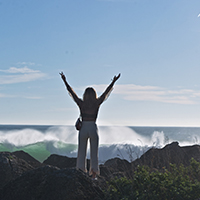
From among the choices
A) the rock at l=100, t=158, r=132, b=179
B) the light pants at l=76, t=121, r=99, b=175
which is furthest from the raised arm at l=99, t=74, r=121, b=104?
the rock at l=100, t=158, r=132, b=179

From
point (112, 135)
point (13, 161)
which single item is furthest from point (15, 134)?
point (13, 161)

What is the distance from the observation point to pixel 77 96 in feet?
22.9

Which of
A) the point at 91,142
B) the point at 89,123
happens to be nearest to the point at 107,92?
the point at 89,123

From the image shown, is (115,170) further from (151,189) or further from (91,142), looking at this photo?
(151,189)

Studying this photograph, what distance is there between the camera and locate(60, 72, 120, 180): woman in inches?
263

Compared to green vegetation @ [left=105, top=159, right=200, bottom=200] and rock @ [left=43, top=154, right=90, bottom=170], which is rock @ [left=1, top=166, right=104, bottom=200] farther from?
rock @ [left=43, top=154, right=90, bottom=170]

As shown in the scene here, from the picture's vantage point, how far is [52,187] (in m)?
4.72

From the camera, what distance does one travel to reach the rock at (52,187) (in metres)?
4.64

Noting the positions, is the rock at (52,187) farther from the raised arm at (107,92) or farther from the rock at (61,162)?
the rock at (61,162)

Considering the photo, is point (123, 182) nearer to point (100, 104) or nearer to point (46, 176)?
point (46, 176)

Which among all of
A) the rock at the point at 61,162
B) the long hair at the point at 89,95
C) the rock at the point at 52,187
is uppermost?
the long hair at the point at 89,95

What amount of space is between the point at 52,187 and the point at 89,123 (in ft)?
7.33

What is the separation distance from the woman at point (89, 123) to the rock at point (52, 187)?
165cm

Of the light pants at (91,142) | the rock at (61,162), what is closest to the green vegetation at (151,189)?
the light pants at (91,142)
